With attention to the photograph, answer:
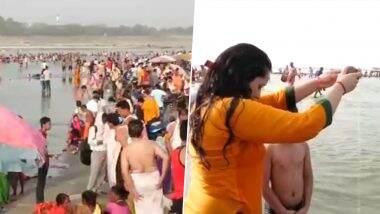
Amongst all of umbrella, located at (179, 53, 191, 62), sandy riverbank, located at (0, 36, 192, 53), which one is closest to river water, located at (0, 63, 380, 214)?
umbrella, located at (179, 53, 191, 62)

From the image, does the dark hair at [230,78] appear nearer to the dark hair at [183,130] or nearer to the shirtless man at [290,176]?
the shirtless man at [290,176]

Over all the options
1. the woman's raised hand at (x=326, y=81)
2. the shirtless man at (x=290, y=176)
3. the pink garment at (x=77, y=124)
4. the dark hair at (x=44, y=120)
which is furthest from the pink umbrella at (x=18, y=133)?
the woman's raised hand at (x=326, y=81)

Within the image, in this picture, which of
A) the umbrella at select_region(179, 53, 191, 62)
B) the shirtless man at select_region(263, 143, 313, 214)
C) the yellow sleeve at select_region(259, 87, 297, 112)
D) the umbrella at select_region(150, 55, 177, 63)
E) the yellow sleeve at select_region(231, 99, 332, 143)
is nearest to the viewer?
the yellow sleeve at select_region(231, 99, 332, 143)

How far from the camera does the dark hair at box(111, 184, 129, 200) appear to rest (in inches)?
103

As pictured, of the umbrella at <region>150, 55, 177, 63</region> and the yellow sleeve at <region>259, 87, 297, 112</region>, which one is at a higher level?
the umbrella at <region>150, 55, 177, 63</region>

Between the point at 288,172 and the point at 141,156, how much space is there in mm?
698

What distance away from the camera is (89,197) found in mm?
2605

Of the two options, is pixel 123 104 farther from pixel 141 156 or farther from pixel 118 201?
pixel 118 201

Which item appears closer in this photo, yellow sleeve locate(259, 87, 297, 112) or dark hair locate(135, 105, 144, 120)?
yellow sleeve locate(259, 87, 297, 112)

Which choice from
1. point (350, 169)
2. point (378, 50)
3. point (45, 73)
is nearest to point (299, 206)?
point (350, 169)

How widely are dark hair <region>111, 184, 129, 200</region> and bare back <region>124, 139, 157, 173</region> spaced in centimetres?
10

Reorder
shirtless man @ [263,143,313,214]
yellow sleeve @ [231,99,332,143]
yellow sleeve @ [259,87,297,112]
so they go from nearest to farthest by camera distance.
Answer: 1. yellow sleeve @ [231,99,332,143]
2. yellow sleeve @ [259,87,297,112]
3. shirtless man @ [263,143,313,214]

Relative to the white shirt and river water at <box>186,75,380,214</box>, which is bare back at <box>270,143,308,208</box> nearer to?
river water at <box>186,75,380,214</box>

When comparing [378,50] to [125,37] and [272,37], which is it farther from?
[125,37]
